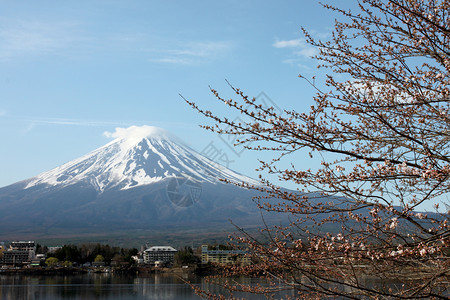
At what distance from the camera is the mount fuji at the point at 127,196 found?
476ft

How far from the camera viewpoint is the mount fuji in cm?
14512

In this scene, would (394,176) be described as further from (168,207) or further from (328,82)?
(168,207)

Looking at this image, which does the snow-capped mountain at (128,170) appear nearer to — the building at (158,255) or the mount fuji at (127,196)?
the mount fuji at (127,196)

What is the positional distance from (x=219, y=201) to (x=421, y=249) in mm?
157449

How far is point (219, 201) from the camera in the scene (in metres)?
160

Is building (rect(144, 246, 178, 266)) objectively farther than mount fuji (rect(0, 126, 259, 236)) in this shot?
No

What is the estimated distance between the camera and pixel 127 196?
16862cm

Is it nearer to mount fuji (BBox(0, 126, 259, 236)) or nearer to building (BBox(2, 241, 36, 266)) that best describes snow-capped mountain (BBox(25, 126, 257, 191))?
mount fuji (BBox(0, 126, 259, 236))

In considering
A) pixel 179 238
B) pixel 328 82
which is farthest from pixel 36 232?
pixel 328 82

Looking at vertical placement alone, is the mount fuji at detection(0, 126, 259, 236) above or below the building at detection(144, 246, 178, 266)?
above

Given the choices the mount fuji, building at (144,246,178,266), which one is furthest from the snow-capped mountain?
building at (144,246,178,266)

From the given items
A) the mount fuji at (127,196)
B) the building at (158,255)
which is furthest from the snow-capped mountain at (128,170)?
the building at (158,255)

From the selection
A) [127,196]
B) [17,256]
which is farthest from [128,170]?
[17,256]

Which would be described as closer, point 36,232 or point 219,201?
point 36,232
